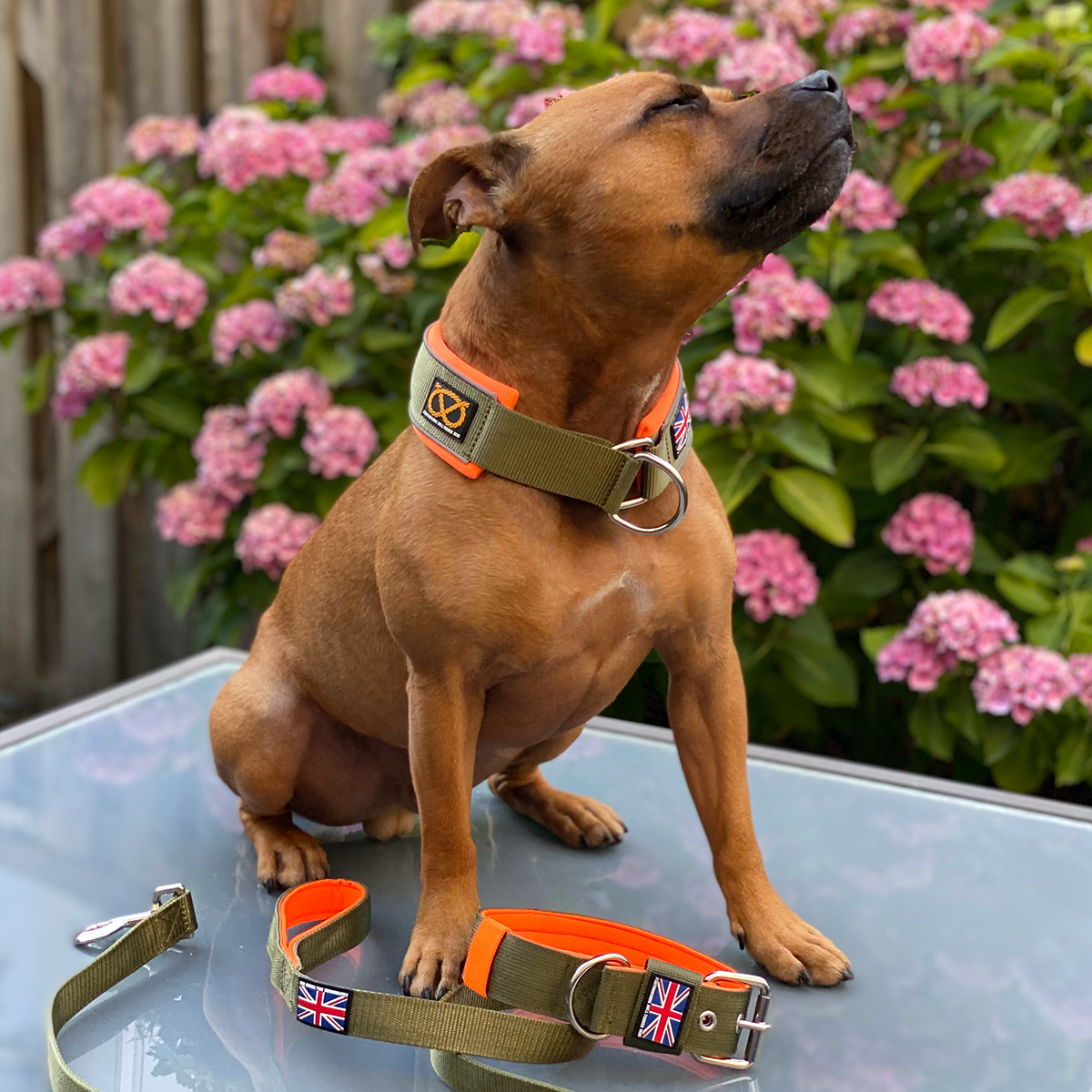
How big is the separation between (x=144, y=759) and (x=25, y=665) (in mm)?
1924

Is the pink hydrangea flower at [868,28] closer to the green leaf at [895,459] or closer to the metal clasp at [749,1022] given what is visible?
the green leaf at [895,459]

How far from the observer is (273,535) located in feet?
7.06

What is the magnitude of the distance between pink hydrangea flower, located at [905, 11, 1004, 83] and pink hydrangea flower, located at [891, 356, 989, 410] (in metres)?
0.49

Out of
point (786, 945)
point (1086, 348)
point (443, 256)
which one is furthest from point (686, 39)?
point (786, 945)

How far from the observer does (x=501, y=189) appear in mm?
979

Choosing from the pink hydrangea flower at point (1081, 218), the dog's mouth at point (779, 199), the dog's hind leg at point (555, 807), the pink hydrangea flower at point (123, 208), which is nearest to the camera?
the dog's mouth at point (779, 199)

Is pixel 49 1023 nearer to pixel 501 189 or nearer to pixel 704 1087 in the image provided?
pixel 704 1087

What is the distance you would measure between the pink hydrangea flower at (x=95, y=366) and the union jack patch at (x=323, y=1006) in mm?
1696

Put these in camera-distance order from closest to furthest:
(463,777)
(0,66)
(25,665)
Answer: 1. (463,777)
2. (0,66)
3. (25,665)

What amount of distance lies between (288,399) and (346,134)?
2.29 ft

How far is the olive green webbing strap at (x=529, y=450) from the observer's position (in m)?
1.00

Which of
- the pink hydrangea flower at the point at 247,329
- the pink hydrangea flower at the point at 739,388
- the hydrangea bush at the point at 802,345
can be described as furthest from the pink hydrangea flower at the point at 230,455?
the pink hydrangea flower at the point at 739,388

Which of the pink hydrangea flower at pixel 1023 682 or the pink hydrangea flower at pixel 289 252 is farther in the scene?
the pink hydrangea flower at pixel 289 252

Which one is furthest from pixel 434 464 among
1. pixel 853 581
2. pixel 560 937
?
pixel 853 581
